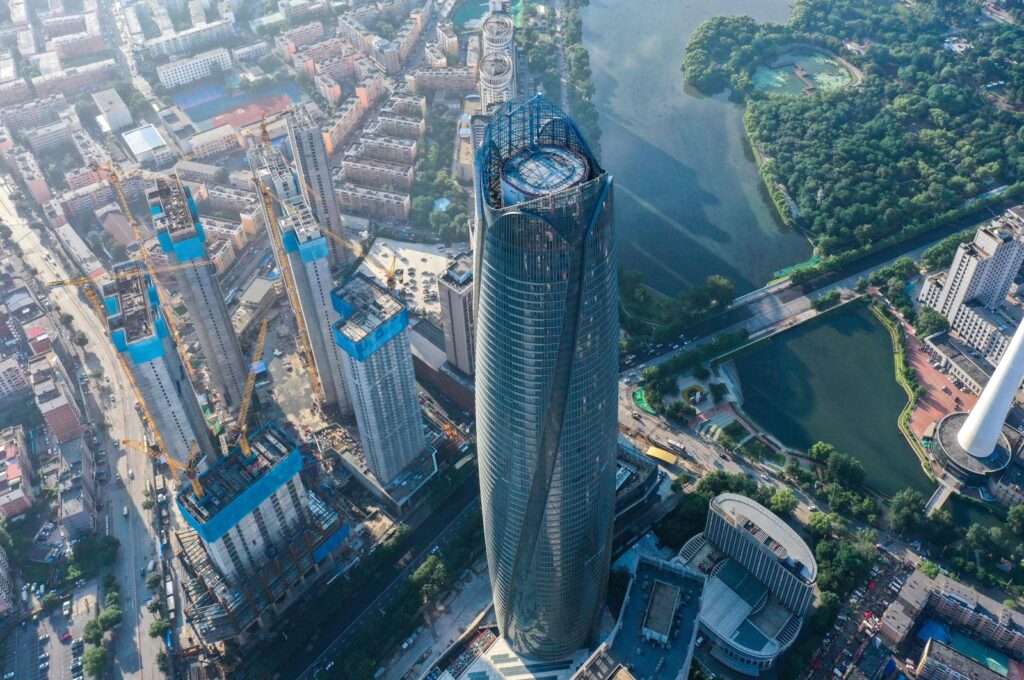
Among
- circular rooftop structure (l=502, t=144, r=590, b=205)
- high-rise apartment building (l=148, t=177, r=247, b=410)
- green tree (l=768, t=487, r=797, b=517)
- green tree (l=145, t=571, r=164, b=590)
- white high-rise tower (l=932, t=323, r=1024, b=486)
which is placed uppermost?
circular rooftop structure (l=502, t=144, r=590, b=205)

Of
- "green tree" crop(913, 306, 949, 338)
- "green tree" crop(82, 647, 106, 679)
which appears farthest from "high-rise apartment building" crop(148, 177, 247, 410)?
"green tree" crop(913, 306, 949, 338)

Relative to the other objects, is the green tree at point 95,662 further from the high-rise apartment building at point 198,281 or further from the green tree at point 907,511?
the green tree at point 907,511

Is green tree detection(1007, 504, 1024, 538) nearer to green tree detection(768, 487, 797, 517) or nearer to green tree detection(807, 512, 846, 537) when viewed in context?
green tree detection(807, 512, 846, 537)

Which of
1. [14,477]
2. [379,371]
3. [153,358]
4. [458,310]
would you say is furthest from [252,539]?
[458,310]

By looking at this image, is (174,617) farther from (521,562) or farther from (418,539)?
(521,562)

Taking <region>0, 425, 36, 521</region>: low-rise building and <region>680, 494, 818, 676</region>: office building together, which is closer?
<region>680, 494, 818, 676</region>: office building

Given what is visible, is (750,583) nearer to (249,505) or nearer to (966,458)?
(966,458)

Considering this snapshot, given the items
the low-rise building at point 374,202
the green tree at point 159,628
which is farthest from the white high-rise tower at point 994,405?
the green tree at point 159,628
